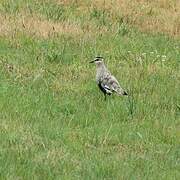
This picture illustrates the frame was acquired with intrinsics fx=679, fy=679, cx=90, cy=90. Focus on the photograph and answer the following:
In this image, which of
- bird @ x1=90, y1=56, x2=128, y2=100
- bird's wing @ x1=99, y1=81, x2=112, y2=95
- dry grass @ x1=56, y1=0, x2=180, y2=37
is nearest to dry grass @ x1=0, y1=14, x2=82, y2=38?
dry grass @ x1=56, y1=0, x2=180, y2=37

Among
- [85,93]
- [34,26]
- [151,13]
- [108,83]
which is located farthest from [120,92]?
[151,13]

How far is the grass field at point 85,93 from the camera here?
8.11 metres

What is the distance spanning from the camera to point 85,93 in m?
11.4

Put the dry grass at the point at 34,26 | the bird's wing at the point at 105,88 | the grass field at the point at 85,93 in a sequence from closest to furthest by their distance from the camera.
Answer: the grass field at the point at 85,93
the bird's wing at the point at 105,88
the dry grass at the point at 34,26

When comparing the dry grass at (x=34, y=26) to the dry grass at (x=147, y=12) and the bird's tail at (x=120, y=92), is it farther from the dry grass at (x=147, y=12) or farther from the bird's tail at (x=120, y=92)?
the bird's tail at (x=120, y=92)

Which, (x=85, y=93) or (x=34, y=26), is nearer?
(x=85, y=93)

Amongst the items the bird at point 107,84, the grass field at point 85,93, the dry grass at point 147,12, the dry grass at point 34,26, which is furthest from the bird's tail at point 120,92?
the dry grass at point 147,12

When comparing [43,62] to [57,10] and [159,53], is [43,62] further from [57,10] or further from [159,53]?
[57,10]

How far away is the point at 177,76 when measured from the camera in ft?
42.6

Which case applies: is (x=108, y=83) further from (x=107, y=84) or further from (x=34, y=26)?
(x=34, y=26)

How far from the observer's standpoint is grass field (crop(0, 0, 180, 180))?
8.11m

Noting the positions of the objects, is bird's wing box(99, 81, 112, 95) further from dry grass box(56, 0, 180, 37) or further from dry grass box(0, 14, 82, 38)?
dry grass box(56, 0, 180, 37)

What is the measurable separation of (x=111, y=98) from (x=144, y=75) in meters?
1.91

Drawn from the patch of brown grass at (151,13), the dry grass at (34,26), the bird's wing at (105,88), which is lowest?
the patch of brown grass at (151,13)
